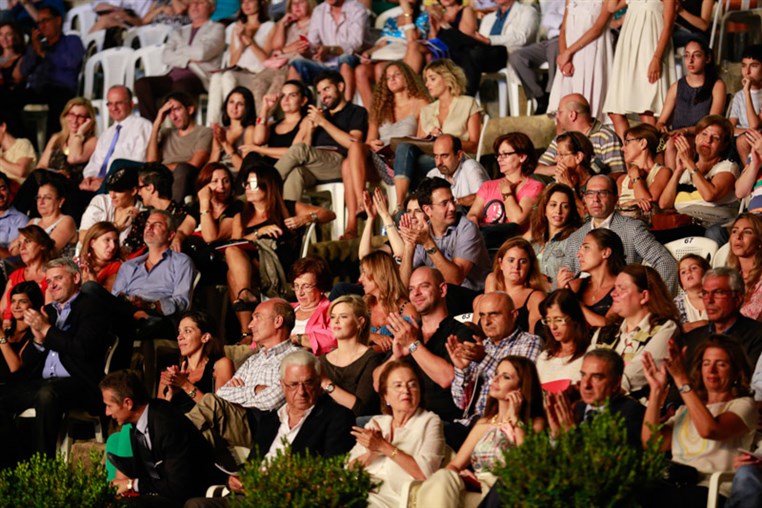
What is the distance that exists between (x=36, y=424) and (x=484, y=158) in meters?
3.72

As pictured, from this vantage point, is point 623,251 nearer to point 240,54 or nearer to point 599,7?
point 599,7

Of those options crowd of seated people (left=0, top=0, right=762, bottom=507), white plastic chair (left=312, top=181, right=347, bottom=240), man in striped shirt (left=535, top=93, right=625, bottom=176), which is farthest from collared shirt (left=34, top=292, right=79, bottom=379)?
man in striped shirt (left=535, top=93, right=625, bottom=176)

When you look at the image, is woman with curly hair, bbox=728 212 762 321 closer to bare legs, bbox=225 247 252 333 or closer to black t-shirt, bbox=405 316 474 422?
black t-shirt, bbox=405 316 474 422

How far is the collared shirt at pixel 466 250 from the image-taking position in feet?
27.4

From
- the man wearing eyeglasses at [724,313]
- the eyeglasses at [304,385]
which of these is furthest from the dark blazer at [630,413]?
the eyeglasses at [304,385]

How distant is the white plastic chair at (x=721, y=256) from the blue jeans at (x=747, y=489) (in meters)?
2.19

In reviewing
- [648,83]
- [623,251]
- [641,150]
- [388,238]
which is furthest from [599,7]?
[623,251]

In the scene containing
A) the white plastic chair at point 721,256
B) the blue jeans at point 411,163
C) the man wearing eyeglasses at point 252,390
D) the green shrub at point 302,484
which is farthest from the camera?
the blue jeans at point 411,163

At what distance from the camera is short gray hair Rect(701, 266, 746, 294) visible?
6723mm

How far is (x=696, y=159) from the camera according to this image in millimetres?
8930

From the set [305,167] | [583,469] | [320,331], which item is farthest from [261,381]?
[305,167]

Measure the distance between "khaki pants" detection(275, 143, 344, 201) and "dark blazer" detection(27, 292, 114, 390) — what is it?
2134 millimetres

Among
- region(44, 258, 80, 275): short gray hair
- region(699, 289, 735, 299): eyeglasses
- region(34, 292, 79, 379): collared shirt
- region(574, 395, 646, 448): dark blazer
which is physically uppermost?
region(699, 289, 735, 299): eyeglasses

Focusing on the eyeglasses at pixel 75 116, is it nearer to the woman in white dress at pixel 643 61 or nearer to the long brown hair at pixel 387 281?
the woman in white dress at pixel 643 61
